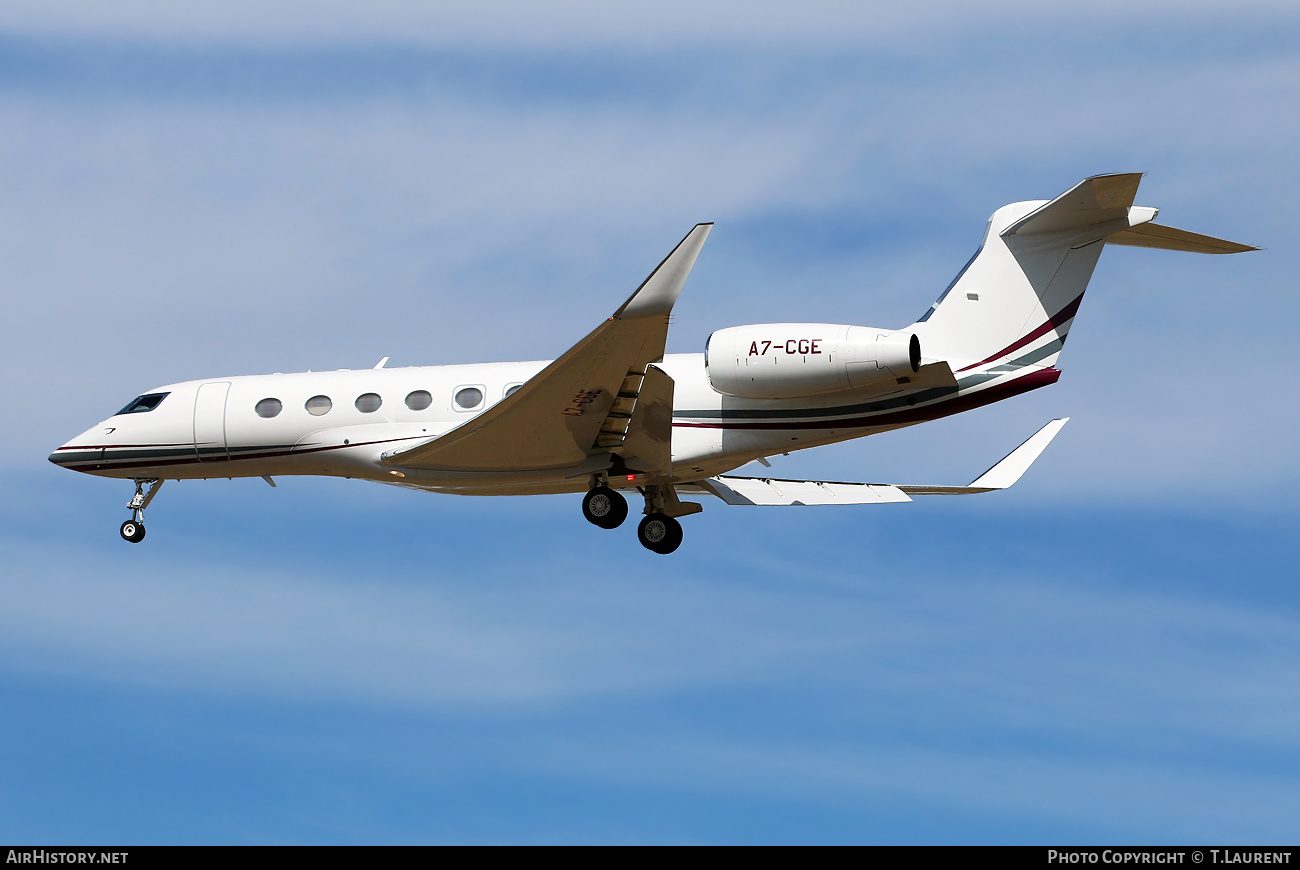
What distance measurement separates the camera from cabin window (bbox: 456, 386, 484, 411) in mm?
19955

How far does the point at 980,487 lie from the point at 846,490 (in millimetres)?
2138

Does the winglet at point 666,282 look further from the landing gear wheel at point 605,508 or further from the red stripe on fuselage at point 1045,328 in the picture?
the red stripe on fuselage at point 1045,328

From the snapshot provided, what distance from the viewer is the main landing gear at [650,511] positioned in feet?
63.1

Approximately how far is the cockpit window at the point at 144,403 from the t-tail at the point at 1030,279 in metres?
12.0

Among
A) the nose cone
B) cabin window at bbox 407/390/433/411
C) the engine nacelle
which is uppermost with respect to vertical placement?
the nose cone

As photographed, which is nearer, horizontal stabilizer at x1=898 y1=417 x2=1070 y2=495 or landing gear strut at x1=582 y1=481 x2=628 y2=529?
landing gear strut at x1=582 y1=481 x2=628 y2=529

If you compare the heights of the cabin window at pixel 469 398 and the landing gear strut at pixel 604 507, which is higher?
the cabin window at pixel 469 398

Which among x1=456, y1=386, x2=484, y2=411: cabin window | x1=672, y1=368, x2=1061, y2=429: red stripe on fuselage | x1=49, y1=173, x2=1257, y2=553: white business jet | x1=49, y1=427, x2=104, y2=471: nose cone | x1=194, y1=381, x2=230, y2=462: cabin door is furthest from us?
x1=49, y1=427, x2=104, y2=471: nose cone

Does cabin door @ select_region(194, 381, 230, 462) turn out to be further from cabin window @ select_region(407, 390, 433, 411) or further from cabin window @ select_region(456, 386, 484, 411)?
cabin window @ select_region(456, 386, 484, 411)

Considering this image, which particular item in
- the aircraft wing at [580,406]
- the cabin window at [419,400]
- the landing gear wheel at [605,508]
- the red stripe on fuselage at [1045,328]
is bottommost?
the landing gear wheel at [605,508]

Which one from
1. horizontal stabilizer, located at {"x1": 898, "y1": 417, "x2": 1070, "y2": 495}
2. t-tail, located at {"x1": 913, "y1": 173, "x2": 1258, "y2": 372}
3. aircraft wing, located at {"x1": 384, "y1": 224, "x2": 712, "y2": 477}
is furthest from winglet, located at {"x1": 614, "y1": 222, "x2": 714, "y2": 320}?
horizontal stabilizer, located at {"x1": 898, "y1": 417, "x2": 1070, "y2": 495}

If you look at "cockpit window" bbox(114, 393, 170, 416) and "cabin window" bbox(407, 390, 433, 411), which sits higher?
"cockpit window" bbox(114, 393, 170, 416)

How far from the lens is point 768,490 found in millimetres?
22391

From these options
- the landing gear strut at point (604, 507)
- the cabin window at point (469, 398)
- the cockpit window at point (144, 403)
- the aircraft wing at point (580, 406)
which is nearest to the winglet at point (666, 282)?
the aircraft wing at point (580, 406)
